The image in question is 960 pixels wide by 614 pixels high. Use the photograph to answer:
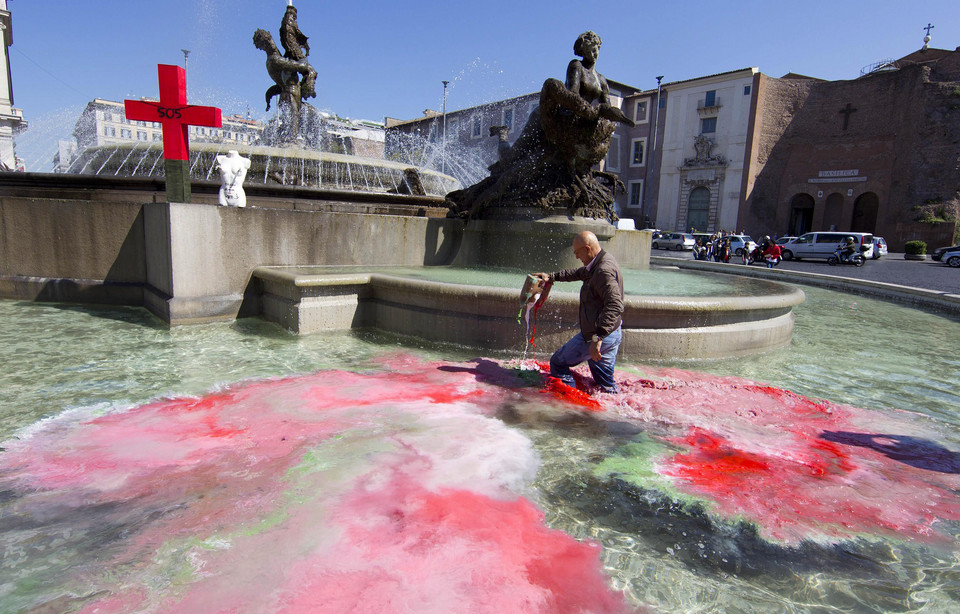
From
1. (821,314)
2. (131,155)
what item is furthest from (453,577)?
(131,155)

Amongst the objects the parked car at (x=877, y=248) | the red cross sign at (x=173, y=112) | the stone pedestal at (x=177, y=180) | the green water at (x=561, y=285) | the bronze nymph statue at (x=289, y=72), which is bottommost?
the green water at (x=561, y=285)

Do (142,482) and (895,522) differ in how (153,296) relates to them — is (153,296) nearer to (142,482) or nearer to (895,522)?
(142,482)

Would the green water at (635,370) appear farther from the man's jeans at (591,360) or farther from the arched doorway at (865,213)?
the arched doorway at (865,213)

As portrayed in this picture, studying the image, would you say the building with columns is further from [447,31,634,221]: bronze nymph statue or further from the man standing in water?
the man standing in water

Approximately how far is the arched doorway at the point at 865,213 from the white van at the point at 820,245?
15469 mm

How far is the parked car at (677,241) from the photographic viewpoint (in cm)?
3766

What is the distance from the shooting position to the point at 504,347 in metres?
5.59

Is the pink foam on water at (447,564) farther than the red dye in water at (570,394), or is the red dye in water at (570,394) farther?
the red dye in water at (570,394)

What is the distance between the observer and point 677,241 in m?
38.0

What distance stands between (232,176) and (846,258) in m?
28.9

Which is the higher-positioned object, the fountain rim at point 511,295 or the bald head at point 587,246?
the bald head at point 587,246

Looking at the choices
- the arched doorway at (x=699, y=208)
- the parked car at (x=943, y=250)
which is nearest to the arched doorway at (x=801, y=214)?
the arched doorway at (x=699, y=208)

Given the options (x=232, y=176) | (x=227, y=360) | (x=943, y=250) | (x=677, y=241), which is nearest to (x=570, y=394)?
(x=227, y=360)

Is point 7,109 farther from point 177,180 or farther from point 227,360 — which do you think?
point 227,360
